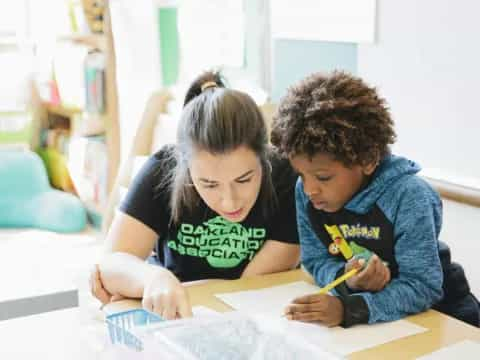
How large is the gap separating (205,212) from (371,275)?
39 centimetres

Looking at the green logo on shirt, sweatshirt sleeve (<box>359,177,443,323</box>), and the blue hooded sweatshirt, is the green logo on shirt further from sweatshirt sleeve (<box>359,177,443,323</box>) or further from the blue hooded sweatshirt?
sweatshirt sleeve (<box>359,177,443,323</box>)

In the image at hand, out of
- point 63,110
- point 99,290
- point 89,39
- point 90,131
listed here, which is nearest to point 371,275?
point 99,290

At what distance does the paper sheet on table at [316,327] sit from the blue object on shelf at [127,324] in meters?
0.16

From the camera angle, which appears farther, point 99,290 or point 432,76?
point 432,76

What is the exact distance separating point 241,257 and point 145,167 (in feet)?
0.86

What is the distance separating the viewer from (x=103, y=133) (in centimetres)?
316

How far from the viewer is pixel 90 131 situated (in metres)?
3.18

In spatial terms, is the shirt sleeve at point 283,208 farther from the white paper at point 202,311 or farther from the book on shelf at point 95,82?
the book on shelf at point 95,82

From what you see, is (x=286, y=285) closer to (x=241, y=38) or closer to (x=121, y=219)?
(x=121, y=219)

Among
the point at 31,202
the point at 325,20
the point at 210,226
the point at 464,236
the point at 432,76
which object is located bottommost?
the point at 31,202

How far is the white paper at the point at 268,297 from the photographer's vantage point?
1213 mm

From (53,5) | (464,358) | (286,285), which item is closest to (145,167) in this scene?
(286,285)

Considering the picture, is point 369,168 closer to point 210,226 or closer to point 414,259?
point 414,259

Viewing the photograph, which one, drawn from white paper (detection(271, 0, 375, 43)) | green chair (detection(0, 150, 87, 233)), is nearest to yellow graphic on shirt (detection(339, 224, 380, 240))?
white paper (detection(271, 0, 375, 43))
